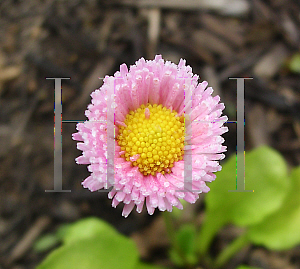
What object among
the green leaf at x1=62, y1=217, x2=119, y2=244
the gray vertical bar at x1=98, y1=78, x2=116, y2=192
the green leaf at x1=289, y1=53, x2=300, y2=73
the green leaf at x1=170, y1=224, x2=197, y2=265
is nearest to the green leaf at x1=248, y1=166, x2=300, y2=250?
the green leaf at x1=170, y1=224, x2=197, y2=265

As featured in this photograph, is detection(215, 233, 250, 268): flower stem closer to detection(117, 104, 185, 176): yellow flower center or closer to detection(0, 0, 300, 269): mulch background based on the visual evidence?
detection(0, 0, 300, 269): mulch background

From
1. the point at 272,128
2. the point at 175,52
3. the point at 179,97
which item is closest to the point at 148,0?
the point at 175,52

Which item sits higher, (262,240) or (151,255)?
(262,240)

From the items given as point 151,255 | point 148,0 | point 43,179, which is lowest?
point 151,255

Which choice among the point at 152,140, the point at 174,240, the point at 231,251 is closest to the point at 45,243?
the point at 174,240

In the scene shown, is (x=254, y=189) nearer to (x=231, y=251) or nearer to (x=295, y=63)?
(x=231, y=251)

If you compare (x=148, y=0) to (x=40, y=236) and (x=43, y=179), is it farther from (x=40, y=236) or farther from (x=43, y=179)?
(x=40, y=236)

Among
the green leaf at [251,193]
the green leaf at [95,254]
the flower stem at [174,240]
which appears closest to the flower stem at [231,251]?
the green leaf at [251,193]

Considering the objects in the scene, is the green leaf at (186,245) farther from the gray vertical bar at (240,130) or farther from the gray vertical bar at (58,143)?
the gray vertical bar at (58,143)
